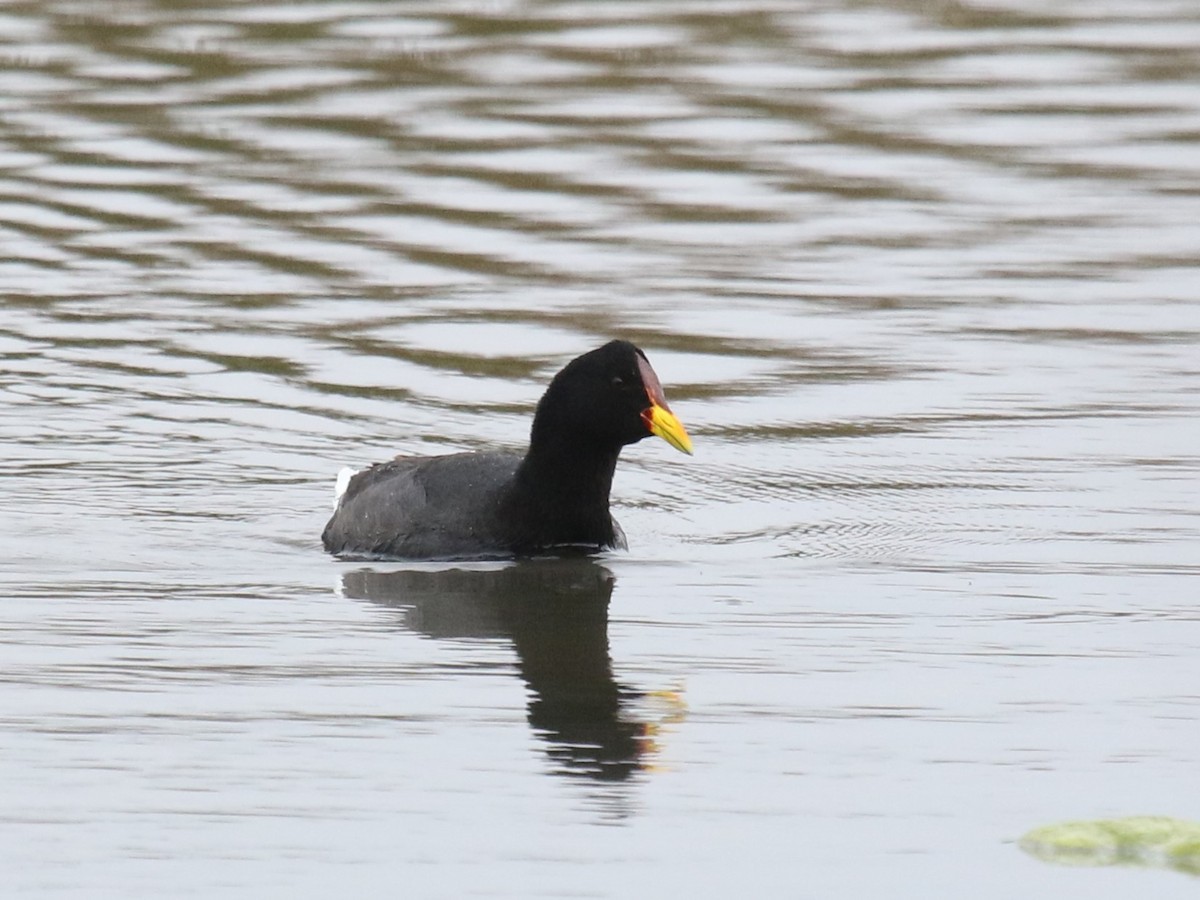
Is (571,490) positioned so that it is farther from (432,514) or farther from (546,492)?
(432,514)

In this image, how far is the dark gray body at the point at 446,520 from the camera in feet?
32.3

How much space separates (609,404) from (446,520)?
2.62ft

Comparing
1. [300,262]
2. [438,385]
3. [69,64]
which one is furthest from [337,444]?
[69,64]

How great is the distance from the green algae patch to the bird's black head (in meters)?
3.82

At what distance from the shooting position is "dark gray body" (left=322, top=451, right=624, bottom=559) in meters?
9.84

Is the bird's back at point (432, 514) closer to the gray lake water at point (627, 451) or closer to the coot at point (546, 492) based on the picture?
the coot at point (546, 492)

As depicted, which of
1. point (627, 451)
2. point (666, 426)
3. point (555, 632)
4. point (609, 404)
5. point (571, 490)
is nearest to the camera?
point (555, 632)

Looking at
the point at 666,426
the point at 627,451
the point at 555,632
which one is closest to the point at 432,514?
the point at 666,426

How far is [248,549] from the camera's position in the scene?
995cm

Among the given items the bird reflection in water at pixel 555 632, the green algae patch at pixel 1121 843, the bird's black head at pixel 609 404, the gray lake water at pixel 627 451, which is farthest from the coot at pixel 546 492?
the green algae patch at pixel 1121 843

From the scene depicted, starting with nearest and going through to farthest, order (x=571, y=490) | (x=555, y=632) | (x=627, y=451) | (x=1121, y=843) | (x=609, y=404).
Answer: (x=1121, y=843) → (x=555, y=632) → (x=609, y=404) → (x=571, y=490) → (x=627, y=451)

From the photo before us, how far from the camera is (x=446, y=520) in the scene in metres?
9.86

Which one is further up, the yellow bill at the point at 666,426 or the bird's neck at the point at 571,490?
the yellow bill at the point at 666,426

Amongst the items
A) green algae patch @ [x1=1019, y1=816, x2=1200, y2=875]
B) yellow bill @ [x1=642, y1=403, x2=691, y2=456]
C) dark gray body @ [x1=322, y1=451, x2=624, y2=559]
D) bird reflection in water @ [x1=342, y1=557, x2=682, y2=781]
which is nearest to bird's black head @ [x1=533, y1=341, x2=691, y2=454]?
yellow bill @ [x1=642, y1=403, x2=691, y2=456]
